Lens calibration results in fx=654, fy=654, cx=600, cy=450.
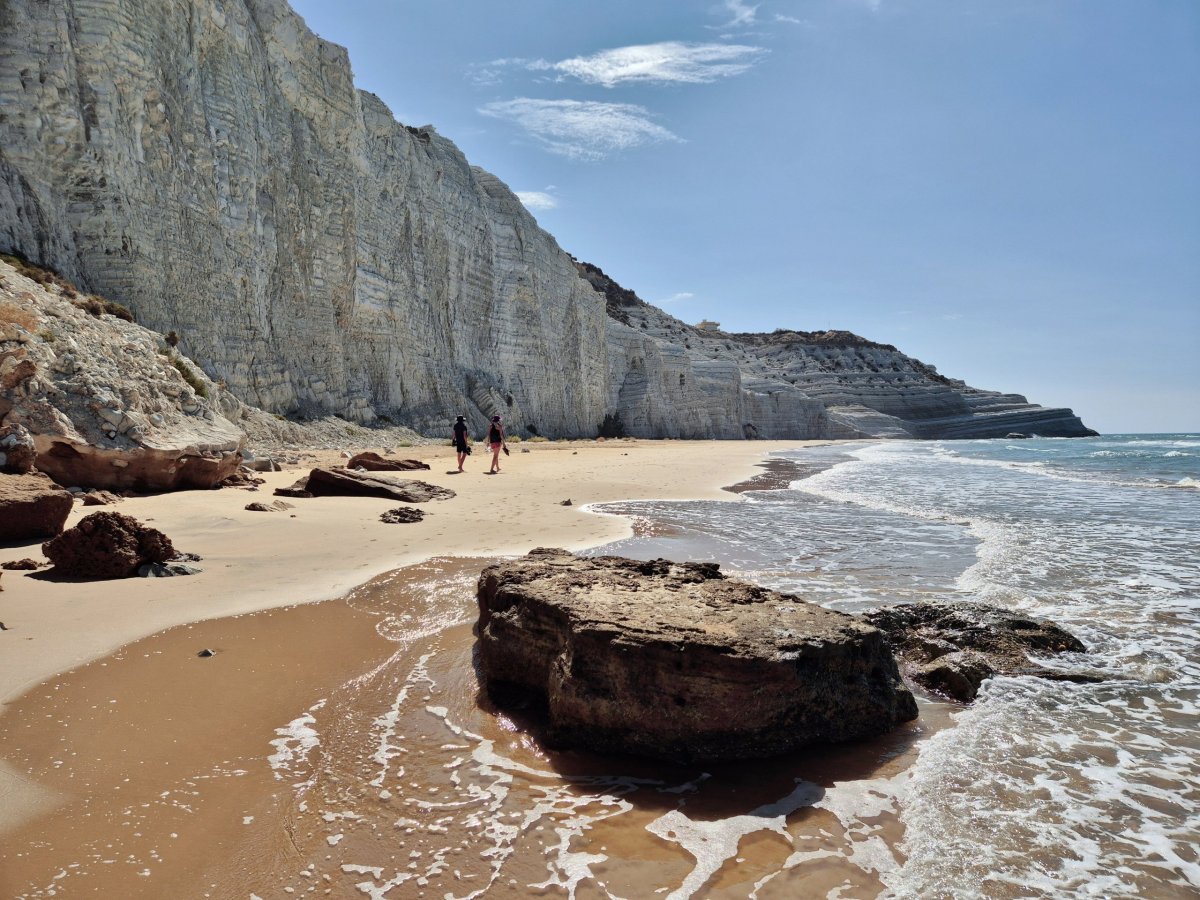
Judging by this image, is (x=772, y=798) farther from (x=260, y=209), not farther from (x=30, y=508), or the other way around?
(x=260, y=209)

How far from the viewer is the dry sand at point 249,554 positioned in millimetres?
3484

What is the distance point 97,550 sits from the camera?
4.70m

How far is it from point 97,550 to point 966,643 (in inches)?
235

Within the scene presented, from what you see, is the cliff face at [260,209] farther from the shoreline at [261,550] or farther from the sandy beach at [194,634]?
the sandy beach at [194,634]

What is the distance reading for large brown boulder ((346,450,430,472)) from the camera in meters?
12.4

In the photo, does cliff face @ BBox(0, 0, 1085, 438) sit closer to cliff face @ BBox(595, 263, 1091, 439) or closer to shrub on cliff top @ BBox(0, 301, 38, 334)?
shrub on cliff top @ BBox(0, 301, 38, 334)

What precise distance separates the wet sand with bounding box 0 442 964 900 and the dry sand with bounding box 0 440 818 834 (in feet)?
0.55

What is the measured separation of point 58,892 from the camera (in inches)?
73.2

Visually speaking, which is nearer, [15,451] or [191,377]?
[15,451]

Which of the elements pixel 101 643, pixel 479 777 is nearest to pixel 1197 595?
pixel 479 777

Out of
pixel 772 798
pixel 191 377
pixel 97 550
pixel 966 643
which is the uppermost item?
pixel 191 377

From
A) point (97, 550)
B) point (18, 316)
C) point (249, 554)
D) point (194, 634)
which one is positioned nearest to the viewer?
point (194, 634)

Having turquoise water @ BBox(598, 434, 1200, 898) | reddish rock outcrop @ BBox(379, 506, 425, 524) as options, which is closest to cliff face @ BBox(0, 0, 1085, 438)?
reddish rock outcrop @ BBox(379, 506, 425, 524)

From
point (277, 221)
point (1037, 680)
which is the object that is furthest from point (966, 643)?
point (277, 221)
